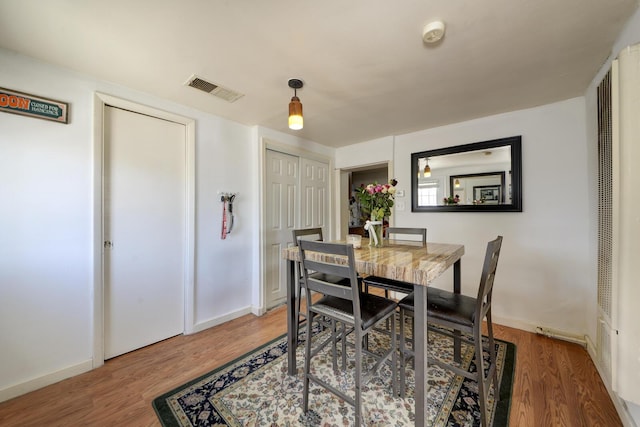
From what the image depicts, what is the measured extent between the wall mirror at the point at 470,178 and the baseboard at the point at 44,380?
352 cm

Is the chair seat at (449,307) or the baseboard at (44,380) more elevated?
the chair seat at (449,307)

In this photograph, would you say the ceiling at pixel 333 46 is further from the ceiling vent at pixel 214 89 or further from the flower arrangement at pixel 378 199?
the flower arrangement at pixel 378 199

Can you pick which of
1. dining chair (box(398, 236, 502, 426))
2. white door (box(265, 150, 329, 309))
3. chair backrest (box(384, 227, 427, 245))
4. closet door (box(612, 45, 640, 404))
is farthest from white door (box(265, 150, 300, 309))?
closet door (box(612, 45, 640, 404))

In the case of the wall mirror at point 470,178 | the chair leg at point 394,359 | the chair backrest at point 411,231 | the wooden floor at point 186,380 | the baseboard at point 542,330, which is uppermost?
the wall mirror at point 470,178

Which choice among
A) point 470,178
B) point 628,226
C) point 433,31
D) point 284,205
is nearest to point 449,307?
point 628,226

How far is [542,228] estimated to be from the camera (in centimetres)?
232

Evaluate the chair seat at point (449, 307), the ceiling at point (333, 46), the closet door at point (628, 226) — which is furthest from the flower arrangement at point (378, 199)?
the closet door at point (628, 226)

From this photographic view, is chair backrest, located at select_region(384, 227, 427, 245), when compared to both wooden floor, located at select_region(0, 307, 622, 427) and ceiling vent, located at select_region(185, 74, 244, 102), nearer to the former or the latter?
wooden floor, located at select_region(0, 307, 622, 427)

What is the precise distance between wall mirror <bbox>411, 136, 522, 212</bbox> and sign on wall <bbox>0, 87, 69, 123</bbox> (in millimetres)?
3403

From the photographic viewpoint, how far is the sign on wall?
1.55 m

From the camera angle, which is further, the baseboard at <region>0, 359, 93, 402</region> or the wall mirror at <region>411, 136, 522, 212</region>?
the wall mirror at <region>411, 136, 522, 212</region>

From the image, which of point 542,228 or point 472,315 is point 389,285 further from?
point 542,228

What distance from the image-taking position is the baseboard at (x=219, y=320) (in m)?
→ 2.44

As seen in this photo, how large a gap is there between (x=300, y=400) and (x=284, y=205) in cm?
217
